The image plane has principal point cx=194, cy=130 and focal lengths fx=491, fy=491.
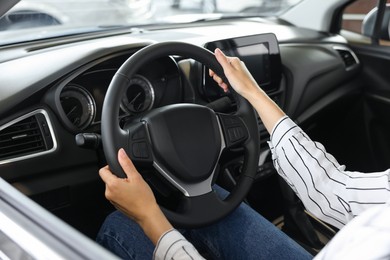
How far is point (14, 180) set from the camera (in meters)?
1.24

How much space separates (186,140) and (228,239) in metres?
0.26

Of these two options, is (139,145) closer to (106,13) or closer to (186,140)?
(186,140)

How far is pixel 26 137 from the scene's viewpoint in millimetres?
1248

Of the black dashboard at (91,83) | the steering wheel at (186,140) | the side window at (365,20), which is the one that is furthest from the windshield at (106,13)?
the steering wheel at (186,140)

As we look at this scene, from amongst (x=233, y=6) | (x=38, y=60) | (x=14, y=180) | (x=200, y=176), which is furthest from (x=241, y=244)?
(x=233, y=6)

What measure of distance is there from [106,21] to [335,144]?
1176 millimetres

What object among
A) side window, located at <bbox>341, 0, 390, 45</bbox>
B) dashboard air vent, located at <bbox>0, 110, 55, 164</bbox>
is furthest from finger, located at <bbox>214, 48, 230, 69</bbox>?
side window, located at <bbox>341, 0, 390, 45</bbox>

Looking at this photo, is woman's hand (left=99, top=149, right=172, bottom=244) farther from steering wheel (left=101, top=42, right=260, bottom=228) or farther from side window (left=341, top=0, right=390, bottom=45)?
side window (left=341, top=0, right=390, bottom=45)

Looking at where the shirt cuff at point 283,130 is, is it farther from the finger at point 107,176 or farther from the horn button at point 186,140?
the finger at point 107,176

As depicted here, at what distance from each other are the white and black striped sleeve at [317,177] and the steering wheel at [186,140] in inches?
3.6

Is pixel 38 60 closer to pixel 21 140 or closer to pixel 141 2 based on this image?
pixel 21 140

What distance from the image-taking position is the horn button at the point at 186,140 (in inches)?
45.3

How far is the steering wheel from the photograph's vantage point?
1.07 meters

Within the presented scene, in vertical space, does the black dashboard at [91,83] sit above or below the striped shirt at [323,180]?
above
